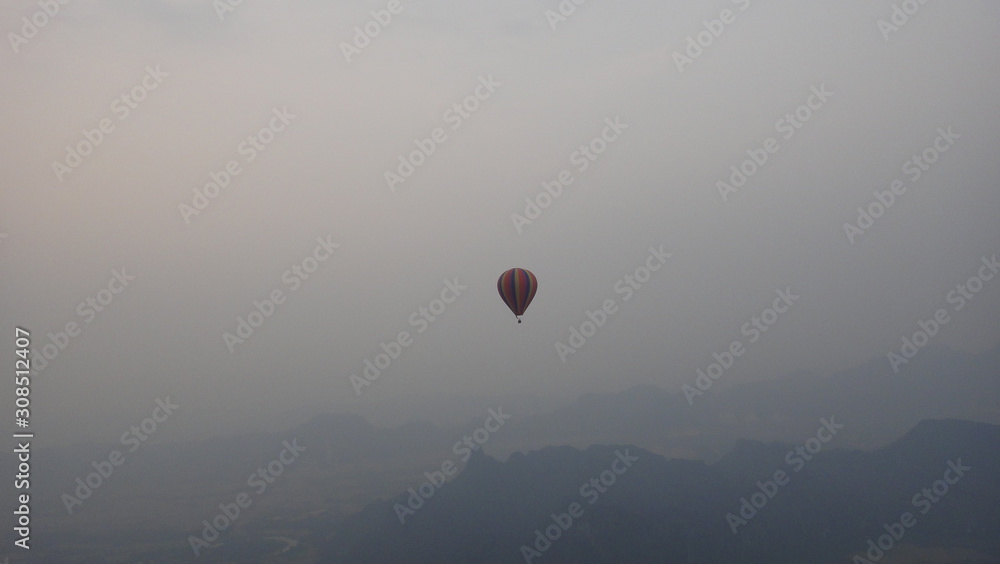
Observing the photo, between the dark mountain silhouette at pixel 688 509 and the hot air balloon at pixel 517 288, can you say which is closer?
the hot air balloon at pixel 517 288

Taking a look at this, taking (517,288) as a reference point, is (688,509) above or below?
below

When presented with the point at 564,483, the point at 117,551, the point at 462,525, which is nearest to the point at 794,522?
the point at 564,483

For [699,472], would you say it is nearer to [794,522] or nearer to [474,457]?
[794,522]

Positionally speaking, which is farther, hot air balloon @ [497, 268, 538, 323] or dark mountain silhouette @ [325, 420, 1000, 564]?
dark mountain silhouette @ [325, 420, 1000, 564]

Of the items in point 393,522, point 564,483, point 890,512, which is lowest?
point 393,522

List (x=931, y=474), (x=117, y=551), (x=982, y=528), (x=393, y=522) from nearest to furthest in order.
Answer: (x=117, y=551)
(x=982, y=528)
(x=393, y=522)
(x=931, y=474)

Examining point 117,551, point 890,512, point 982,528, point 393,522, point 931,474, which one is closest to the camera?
point 117,551

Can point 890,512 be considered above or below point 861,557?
above

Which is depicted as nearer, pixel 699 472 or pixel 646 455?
pixel 699 472
